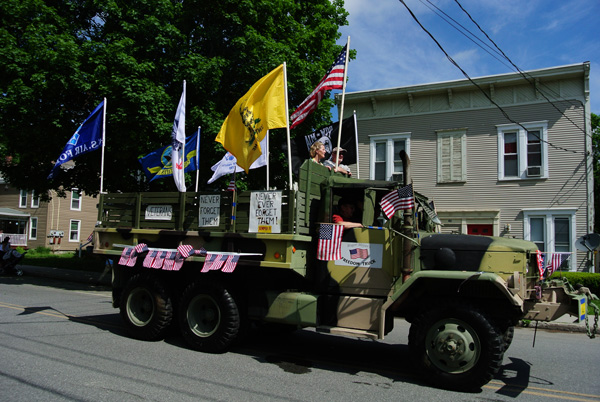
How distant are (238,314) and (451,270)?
297cm

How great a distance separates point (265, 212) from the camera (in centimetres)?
639

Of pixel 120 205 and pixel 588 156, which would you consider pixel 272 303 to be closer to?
pixel 120 205

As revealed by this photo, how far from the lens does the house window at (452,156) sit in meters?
18.0

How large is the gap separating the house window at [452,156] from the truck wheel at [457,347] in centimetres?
1373

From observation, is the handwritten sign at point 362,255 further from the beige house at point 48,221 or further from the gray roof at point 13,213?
the gray roof at point 13,213

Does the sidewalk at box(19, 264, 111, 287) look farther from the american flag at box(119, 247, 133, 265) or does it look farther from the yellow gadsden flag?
the yellow gadsden flag

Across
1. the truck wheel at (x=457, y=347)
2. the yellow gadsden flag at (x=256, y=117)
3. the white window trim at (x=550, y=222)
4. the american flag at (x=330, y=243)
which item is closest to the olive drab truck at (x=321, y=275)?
the truck wheel at (x=457, y=347)

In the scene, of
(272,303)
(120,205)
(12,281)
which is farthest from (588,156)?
(12,281)

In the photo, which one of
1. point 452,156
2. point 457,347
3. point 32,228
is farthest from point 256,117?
point 32,228

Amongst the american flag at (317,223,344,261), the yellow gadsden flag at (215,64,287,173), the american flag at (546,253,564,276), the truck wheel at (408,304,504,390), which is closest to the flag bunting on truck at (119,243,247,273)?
the american flag at (317,223,344,261)

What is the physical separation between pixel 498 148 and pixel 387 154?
4269 millimetres

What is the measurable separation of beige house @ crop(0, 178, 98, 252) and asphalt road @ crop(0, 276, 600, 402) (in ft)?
95.2

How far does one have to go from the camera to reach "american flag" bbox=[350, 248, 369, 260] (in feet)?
19.9

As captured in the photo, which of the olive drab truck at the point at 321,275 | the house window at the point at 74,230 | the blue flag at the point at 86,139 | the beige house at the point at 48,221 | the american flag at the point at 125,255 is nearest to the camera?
the olive drab truck at the point at 321,275
